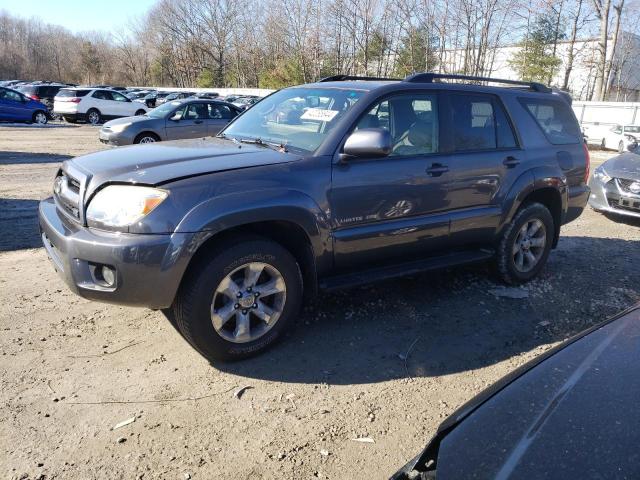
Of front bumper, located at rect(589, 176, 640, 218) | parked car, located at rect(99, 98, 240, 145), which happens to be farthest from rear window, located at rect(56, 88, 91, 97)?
front bumper, located at rect(589, 176, 640, 218)

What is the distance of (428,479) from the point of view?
64.6 inches

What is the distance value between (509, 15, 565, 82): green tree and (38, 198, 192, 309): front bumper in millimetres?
45919

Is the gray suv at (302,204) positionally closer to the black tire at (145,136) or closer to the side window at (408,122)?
the side window at (408,122)

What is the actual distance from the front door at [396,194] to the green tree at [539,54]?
4399 centimetres

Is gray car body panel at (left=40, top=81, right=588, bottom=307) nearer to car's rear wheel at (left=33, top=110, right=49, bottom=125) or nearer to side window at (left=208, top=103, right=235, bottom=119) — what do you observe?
side window at (left=208, top=103, right=235, bottom=119)

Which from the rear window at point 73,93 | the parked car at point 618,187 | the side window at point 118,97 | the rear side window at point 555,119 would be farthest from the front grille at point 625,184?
the rear window at point 73,93

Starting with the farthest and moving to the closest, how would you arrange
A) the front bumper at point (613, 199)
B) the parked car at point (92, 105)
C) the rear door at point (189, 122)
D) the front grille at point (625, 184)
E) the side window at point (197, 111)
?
the parked car at point (92, 105) < the side window at point (197, 111) < the rear door at point (189, 122) < the front grille at point (625, 184) < the front bumper at point (613, 199)

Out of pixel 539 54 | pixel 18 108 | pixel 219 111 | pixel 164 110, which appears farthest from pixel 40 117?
pixel 539 54

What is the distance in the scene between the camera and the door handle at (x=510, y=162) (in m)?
4.64

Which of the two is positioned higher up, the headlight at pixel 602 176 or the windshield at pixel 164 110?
the windshield at pixel 164 110

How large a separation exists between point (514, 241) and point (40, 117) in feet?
81.7

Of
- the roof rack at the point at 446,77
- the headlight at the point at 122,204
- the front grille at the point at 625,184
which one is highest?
the roof rack at the point at 446,77

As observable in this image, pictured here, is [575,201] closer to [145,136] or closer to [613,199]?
[613,199]

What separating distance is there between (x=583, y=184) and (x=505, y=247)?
1.41 metres
